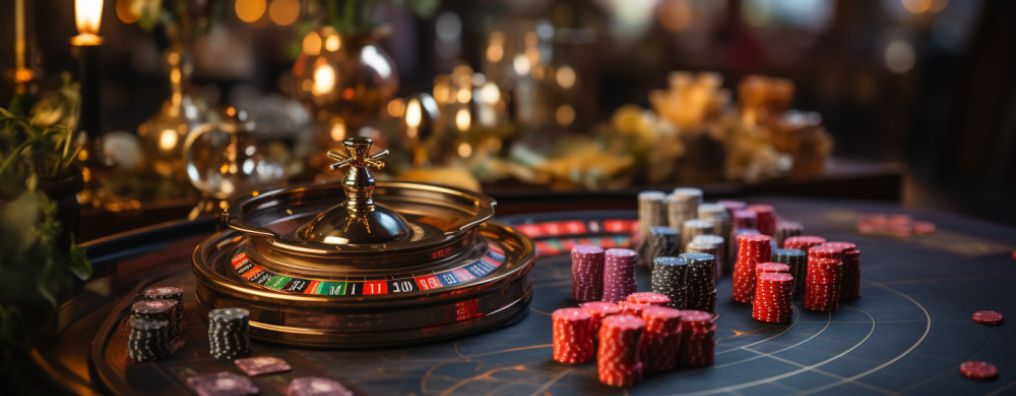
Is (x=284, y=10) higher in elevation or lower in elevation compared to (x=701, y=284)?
higher

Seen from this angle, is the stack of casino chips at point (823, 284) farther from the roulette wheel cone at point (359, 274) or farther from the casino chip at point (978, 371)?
the roulette wheel cone at point (359, 274)

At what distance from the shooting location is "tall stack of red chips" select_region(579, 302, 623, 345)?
144 centimetres

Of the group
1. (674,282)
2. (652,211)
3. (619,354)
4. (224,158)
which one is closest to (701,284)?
(674,282)

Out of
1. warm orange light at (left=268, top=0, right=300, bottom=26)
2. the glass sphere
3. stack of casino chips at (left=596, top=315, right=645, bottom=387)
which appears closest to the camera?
stack of casino chips at (left=596, top=315, right=645, bottom=387)

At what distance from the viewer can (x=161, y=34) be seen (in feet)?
9.53

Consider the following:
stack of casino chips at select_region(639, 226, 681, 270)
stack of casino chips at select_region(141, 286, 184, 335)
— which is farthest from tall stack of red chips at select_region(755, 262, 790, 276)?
stack of casino chips at select_region(141, 286, 184, 335)

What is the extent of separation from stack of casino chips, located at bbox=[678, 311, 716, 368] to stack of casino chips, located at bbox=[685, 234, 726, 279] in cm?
40

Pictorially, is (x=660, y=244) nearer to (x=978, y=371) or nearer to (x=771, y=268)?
(x=771, y=268)

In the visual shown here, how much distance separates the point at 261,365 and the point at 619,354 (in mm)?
455

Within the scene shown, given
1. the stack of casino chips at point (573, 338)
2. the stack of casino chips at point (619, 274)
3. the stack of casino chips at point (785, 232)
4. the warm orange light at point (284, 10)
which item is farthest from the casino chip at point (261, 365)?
the warm orange light at point (284, 10)

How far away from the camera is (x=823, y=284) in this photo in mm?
1673

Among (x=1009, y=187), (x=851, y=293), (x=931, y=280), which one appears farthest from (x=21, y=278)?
(x=1009, y=187)

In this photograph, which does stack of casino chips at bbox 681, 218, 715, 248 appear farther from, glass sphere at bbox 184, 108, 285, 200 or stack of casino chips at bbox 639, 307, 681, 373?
glass sphere at bbox 184, 108, 285, 200

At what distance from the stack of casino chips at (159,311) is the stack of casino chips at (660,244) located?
85 centimetres
